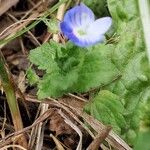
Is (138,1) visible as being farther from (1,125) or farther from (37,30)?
(1,125)

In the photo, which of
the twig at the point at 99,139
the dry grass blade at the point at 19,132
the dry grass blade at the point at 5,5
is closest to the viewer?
the twig at the point at 99,139

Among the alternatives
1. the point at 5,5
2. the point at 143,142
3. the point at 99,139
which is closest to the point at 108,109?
the point at 99,139

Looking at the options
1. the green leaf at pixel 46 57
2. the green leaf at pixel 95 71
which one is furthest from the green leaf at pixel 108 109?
the green leaf at pixel 46 57

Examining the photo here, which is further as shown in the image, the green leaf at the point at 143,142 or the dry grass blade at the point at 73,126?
the dry grass blade at the point at 73,126

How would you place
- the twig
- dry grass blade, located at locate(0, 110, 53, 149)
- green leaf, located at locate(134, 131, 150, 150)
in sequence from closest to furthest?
green leaf, located at locate(134, 131, 150, 150) < the twig < dry grass blade, located at locate(0, 110, 53, 149)

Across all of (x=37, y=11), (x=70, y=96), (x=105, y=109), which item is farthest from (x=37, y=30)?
(x=105, y=109)

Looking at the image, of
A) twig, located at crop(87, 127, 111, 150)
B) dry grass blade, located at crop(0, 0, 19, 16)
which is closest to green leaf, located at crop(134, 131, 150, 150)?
twig, located at crop(87, 127, 111, 150)

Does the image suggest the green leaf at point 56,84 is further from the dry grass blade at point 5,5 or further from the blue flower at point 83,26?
the dry grass blade at point 5,5

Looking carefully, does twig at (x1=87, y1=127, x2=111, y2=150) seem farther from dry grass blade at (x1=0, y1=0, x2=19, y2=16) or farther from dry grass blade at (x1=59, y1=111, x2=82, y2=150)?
dry grass blade at (x1=0, y1=0, x2=19, y2=16)
